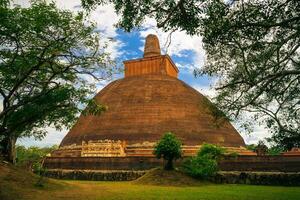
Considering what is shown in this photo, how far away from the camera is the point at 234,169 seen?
2470 cm

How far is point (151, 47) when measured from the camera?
44.4m

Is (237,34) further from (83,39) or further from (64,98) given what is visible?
(64,98)

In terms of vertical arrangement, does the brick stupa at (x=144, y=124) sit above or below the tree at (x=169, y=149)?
above

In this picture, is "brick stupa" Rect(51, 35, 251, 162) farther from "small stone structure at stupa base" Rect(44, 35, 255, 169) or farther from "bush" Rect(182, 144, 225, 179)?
"bush" Rect(182, 144, 225, 179)

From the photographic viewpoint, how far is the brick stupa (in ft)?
107

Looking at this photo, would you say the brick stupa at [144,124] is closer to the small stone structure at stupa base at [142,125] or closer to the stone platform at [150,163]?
the small stone structure at stupa base at [142,125]

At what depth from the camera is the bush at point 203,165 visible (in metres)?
22.4

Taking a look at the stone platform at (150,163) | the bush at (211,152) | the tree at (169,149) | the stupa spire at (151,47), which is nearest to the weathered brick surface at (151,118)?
the stupa spire at (151,47)

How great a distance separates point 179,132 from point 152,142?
268 cm

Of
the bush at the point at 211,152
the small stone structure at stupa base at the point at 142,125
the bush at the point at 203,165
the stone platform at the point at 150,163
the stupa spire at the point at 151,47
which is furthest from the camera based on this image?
the stupa spire at the point at 151,47

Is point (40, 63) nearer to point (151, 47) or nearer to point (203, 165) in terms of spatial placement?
point (203, 165)

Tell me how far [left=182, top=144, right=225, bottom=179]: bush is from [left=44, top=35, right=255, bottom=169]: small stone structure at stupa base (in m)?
6.93

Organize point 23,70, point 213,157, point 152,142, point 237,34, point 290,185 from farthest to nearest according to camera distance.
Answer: point 152,142, point 213,157, point 290,185, point 23,70, point 237,34

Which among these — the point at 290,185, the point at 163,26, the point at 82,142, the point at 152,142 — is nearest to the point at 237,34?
the point at 163,26
